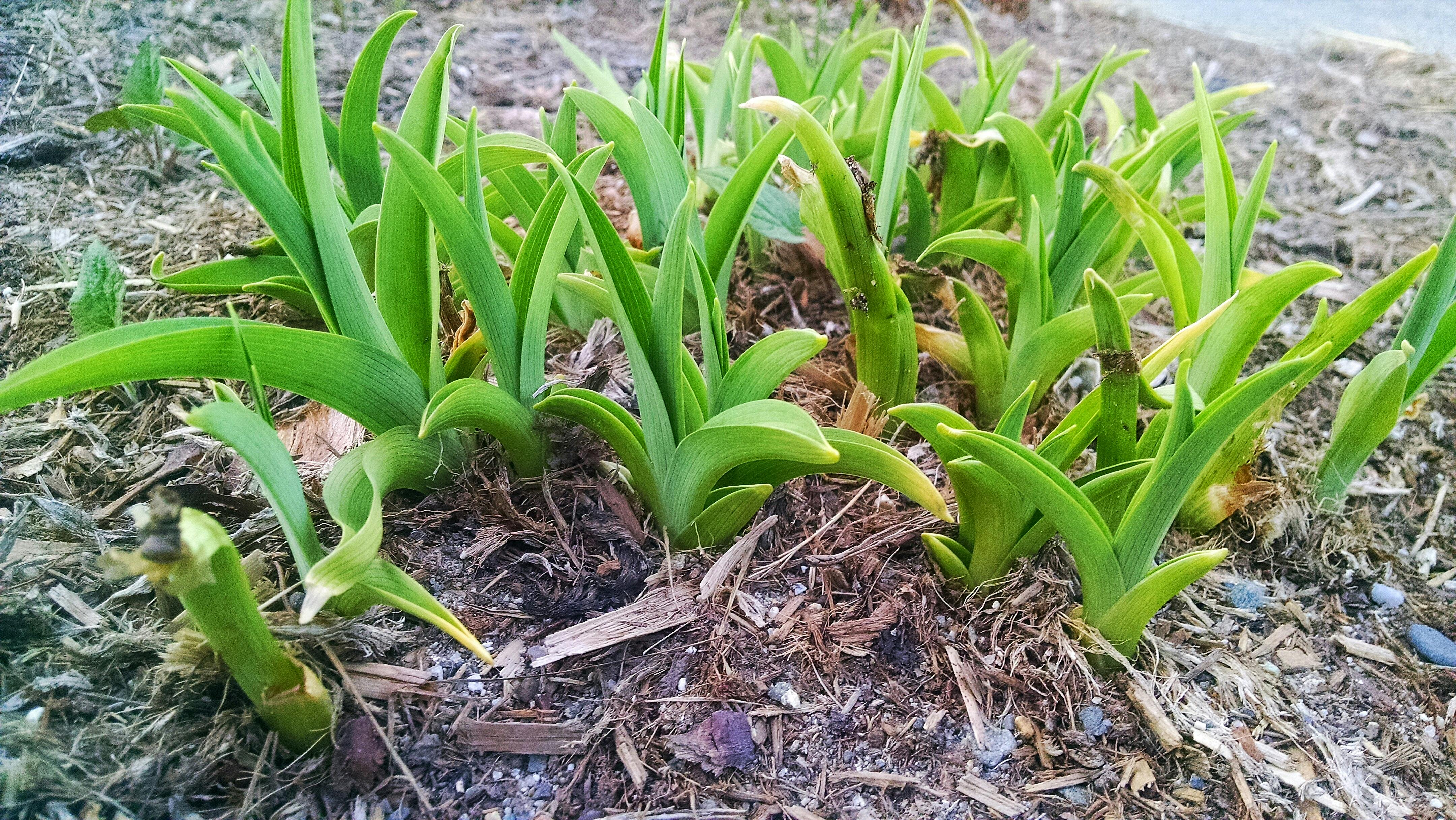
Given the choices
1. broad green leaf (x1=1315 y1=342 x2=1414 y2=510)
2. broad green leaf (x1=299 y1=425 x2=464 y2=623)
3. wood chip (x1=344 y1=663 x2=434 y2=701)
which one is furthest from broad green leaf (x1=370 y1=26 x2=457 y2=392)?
broad green leaf (x1=1315 y1=342 x2=1414 y2=510)

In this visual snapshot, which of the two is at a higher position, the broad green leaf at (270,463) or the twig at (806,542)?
the broad green leaf at (270,463)

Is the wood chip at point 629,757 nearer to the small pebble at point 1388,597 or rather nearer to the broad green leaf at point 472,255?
the broad green leaf at point 472,255

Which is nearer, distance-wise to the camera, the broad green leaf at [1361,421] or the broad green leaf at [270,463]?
the broad green leaf at [270,463]

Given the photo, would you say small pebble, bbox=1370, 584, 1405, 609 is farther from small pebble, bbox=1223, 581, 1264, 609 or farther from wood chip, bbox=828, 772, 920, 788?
wood chip, bbox=828, 772, 920, 788

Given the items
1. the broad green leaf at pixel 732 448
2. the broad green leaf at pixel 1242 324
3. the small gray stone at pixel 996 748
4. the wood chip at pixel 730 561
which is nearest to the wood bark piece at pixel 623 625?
the wood chip at pixel 730 561

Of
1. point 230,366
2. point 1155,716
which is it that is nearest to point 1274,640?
point 1155,716

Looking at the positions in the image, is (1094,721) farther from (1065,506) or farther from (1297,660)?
(1297,660)

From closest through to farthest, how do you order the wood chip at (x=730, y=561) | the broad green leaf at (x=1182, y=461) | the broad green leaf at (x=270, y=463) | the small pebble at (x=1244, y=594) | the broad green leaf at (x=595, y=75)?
the broad green leaf at (x=270, y=463)
the broad green leaf at (x=1182, y=461)
the wood chip at (x=730, y=561)
the small pebble at (x=1244, y=594)
the broad green leaf at (x=595, y=75)
